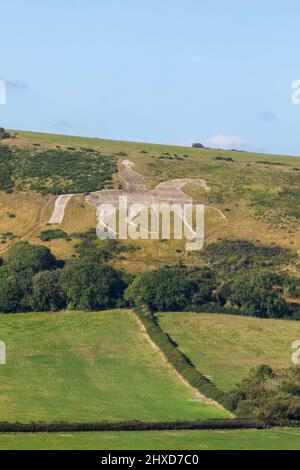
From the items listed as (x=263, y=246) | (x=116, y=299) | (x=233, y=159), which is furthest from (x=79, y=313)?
(x=233, y=159)

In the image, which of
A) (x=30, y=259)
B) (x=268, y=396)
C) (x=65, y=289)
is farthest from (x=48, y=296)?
(x=268, y=396)

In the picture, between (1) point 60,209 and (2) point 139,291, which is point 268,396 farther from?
(1) point 60,209

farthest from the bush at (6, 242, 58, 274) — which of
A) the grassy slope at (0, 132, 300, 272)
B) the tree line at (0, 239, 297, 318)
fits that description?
the grassy slope at (0, 132, 300, 272)

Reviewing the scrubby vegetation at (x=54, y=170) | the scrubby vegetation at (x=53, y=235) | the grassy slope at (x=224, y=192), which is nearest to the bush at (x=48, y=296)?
the grassy slope at (x=224, y=192)

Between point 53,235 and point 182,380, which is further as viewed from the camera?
point 53,235

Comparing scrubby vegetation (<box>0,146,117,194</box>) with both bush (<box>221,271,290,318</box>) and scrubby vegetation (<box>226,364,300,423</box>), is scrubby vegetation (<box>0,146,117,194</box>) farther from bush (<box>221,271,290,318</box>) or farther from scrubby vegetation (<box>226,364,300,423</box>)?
scrubby vegetation (<box>226,364,300,423</box>)

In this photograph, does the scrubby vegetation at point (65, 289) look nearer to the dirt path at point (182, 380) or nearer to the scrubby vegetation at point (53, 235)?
the dirt path at point (182, 380)
